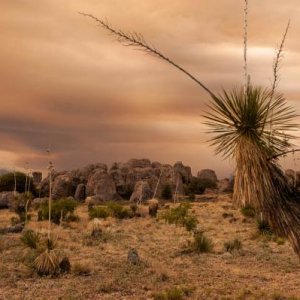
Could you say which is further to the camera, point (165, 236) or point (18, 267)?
point (165, 236)

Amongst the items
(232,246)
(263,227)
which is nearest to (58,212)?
(263,227)

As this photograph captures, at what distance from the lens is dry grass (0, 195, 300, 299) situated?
13273mm

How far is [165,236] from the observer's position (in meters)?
25.0

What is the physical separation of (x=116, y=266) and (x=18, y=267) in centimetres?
290

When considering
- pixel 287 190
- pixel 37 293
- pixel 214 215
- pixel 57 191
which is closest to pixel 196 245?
pixel 37 293

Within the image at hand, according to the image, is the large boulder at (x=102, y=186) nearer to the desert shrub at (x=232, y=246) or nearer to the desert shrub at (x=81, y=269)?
the desert shrub at (x=232, y=246)

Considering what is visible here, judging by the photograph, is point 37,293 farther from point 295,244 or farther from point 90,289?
point 295,244

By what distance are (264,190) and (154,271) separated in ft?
23.8

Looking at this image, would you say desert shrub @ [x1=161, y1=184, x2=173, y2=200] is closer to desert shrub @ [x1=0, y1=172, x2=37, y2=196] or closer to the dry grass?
desert shrub @ [x1=0, y1=172, x2=37, y2=196]

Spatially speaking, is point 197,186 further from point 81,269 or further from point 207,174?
point 81,269

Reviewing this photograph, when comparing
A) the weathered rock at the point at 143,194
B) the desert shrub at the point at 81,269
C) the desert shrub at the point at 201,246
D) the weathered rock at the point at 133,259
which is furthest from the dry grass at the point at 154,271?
the weathered rock at the point at 143,194

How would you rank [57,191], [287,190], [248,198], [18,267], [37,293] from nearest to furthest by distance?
[248,198] < [287,190] < [37,293] < [18,267] < [57,191]

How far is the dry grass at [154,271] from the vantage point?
13.3 meters

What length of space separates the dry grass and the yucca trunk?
391 cm
